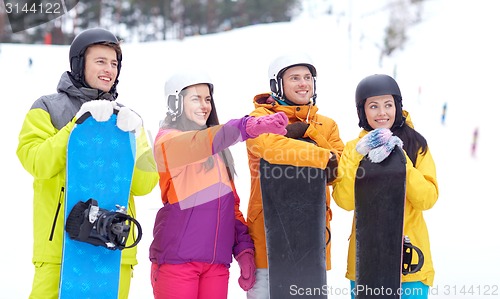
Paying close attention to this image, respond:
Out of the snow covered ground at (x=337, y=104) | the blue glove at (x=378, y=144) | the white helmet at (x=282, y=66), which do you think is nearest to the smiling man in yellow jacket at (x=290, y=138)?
the white helmet at (x=282, y=66)

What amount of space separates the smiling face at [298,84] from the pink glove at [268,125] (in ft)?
1.68

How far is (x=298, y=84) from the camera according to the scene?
10.8 feet

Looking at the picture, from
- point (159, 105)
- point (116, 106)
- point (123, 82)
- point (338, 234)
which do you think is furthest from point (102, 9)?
point (116, 106)

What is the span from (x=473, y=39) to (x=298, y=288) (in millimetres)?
38612

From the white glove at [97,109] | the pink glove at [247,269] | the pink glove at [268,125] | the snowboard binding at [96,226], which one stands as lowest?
the pink glove at [247,269]

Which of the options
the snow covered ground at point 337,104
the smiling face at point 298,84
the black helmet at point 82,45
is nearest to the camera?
the black helmet at point 82,45

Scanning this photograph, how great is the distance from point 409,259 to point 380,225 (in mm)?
234

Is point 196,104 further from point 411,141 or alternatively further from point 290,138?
point 411,141

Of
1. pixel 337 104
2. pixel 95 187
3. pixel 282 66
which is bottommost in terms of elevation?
pixel 95 187

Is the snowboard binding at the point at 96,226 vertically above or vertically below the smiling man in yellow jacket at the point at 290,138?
below

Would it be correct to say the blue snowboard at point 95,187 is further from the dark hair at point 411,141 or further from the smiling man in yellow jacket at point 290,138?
the dark hair at point 411,141

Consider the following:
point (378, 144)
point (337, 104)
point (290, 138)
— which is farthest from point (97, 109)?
point (337, 104)

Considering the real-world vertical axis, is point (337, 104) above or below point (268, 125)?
above

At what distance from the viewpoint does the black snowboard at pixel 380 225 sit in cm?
310
